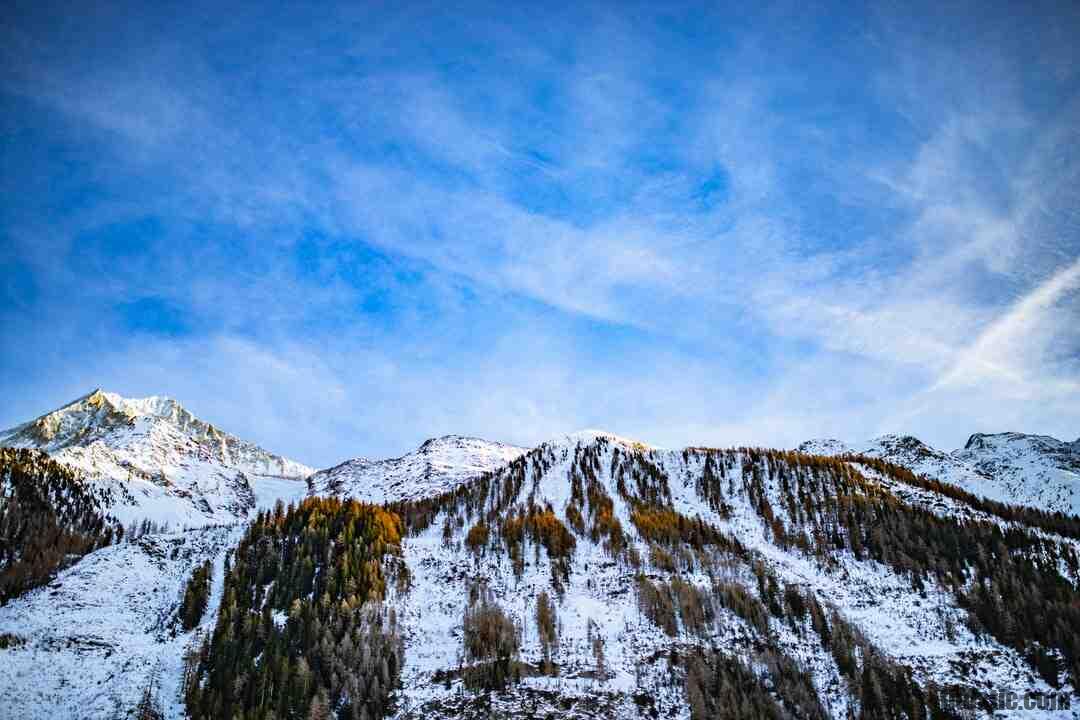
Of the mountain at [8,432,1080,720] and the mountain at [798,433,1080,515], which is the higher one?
the mountain at [798,433,1080,515]

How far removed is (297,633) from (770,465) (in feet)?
203

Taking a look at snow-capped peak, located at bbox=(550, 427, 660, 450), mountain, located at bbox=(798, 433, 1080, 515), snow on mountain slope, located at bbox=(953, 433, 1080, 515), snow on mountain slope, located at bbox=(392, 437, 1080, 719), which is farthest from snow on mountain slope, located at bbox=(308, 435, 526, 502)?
snow on mountain slope, located at bbox=(953, 433, 1080, 515)

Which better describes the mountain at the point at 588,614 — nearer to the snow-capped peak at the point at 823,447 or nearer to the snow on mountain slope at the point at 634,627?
the snow on mountain slope at the point at 634,627

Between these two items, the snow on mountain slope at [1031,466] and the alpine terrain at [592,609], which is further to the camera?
the snow on mountain slope at [1031,466]

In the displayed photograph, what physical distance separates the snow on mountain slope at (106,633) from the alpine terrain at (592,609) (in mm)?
221

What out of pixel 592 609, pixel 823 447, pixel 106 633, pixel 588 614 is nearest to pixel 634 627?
pixel 588 614

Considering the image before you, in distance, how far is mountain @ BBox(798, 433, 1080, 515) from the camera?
9312cm

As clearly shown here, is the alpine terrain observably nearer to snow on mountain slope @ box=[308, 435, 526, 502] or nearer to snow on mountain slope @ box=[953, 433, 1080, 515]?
snow on mountain slope @ box=[953, 433, 1080, 515]

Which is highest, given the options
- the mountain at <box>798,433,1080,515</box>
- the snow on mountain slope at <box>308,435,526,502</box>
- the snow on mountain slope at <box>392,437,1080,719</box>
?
the snow on mountain slope at <box>308,435,526,502</box>

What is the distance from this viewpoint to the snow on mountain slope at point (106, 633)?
34.1 metres

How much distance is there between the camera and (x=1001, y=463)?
129m

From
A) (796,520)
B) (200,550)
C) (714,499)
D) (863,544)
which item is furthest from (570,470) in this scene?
(200,550)

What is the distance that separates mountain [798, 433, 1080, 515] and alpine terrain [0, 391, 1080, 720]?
29302 mm

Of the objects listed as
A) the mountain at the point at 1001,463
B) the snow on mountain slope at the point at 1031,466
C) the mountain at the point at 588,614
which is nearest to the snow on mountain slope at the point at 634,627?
the mountain at the point at 588,614
